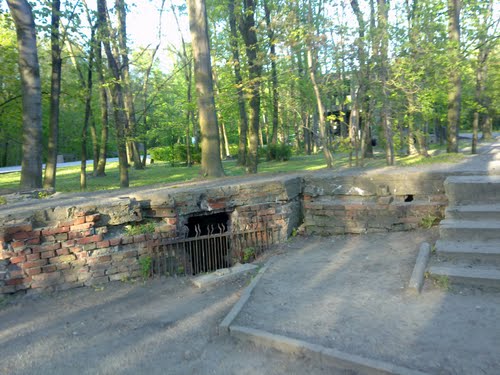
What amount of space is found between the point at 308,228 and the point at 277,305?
266 cm

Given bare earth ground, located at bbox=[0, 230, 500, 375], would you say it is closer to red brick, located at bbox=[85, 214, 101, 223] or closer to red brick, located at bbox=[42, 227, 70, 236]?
red brick, located at bbox=[42, 227, 70, 236]

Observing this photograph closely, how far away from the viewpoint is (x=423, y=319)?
11.0ft

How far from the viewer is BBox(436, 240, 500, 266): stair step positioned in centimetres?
400

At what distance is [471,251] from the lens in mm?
4109

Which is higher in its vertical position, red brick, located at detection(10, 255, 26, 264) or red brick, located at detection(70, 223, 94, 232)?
red brick, located at detection(70, 223, 94, 232)

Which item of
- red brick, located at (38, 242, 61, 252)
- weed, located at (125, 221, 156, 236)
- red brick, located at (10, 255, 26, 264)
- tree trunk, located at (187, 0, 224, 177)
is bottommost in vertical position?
red brick, located at (10, 255, 26, 264)

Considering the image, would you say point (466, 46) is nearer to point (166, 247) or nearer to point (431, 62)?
point (431, 62)

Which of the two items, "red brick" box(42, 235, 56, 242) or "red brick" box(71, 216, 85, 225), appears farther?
"red brick" box(71, 216, 85, 225)

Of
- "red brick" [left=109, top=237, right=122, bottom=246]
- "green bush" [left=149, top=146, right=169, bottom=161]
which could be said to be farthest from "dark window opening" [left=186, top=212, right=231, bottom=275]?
"green bush" [left=149, top=146, right=169, bottom=161]

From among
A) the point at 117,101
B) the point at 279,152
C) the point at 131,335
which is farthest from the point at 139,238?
the point at 279,152

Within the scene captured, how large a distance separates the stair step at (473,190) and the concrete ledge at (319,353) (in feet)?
9.83

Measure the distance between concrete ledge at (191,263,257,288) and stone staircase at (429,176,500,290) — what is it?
2.26 m

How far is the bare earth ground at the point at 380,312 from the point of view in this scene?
288 centimetres

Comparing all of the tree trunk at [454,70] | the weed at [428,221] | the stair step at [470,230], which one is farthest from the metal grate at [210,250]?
the tree trunk at [454,70]
